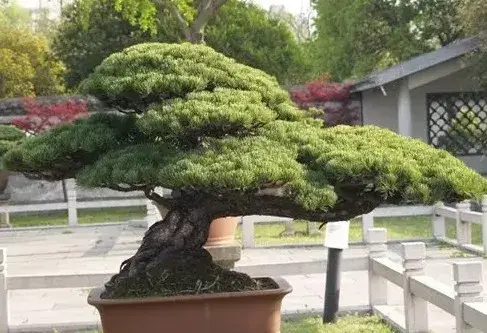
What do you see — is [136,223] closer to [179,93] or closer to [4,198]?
[4,198]

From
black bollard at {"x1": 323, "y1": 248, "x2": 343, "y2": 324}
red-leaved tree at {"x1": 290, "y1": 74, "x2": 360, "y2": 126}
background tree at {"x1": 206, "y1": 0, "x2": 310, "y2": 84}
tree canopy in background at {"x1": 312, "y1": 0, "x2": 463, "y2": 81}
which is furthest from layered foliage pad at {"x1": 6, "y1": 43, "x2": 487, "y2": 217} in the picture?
background tree at {"x1": 206, "y1": 0, "x2": 310, "y2": 84}

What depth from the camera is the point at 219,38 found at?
26547 millimetres

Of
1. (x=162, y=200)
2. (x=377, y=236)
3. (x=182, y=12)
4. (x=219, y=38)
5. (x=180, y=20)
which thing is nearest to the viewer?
(x=162, y=200)

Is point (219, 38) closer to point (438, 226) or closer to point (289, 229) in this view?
point (289, 229)

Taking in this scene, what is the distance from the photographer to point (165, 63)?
4789 millimetres

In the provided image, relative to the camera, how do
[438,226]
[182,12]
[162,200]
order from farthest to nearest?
[182,12], [438,226], [162,200]

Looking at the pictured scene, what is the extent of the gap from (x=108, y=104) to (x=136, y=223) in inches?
500

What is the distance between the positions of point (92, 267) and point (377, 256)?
5.27 m

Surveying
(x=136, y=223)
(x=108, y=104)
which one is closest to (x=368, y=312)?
(x=108, y=104)

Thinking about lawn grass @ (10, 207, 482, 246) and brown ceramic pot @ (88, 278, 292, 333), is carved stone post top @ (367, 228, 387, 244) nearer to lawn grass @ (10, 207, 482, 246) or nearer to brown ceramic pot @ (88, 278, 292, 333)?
brown ceramic pot @ (88, 278, 292, 333)

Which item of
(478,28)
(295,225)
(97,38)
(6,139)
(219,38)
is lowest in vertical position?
(295,225)

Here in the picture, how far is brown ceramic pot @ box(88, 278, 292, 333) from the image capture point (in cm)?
480

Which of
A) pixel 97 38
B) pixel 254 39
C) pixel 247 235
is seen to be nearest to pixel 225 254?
pixel 247 235

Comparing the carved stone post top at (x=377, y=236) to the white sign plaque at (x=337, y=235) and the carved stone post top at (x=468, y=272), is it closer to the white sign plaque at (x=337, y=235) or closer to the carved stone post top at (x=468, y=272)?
the white sign plaque at (x=337, y=235)
